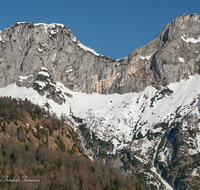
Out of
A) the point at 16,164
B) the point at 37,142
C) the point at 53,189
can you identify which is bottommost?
the point at 53,189

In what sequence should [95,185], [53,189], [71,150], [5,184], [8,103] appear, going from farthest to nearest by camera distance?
[8,103]
[71,150]
[95,185]
[53,189]
[5,184]

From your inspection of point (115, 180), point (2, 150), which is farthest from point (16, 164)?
point (115, 180)

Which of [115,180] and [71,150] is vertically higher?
[71,150]

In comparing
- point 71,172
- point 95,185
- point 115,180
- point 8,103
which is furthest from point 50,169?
point 8,103

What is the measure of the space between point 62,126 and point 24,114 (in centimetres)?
1714

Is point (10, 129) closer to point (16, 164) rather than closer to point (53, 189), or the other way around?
point (16, 164)

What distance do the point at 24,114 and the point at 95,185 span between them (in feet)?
127

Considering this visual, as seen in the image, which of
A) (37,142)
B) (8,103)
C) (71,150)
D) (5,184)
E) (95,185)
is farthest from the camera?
(8,103)

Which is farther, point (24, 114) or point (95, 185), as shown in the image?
point (24, 114)

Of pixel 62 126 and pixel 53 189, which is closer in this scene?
pixel 53 189

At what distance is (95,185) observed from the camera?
377 ft

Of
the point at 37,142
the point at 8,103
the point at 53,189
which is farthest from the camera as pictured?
the point at 8,103

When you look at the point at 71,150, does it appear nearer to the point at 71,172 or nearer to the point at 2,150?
the point at 71,172

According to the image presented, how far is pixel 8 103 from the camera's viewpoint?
145 meters
